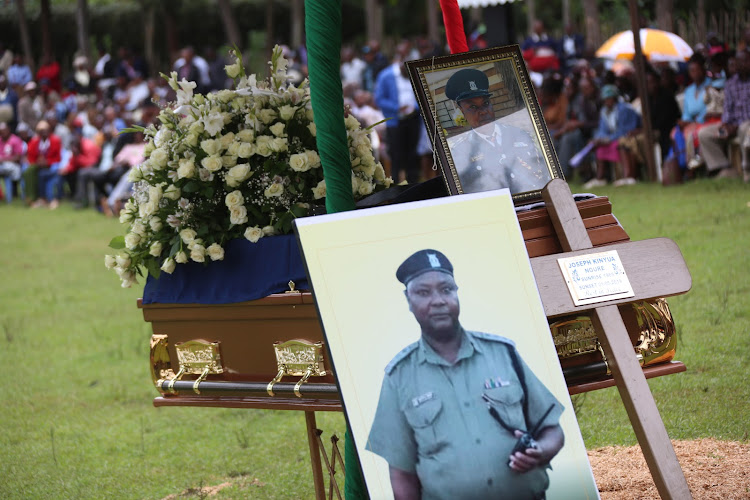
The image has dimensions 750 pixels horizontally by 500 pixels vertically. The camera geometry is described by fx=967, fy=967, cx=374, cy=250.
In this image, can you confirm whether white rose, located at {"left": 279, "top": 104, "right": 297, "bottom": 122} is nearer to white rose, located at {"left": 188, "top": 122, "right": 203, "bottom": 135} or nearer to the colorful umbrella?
white rose, located at {"left": 188, "top": 122, "right": 203, "bottom": 135}

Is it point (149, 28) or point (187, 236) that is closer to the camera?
point (187, 236)

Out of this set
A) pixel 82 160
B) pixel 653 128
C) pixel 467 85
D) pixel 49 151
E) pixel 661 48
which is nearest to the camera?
pixel 467 85

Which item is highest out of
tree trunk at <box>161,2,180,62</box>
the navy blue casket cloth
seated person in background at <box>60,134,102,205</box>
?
tree trunk at <box>161,2,180,62</box>

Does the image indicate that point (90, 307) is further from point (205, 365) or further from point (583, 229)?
point (583, 229)

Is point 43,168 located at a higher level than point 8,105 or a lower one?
lower

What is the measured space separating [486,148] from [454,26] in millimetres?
580

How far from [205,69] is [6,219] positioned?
16.5 ft

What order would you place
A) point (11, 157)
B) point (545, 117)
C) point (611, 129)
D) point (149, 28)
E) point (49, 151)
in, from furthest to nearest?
point (149, 28) → point (11, 157) → point (49, 151) → point (545, 117) → point (611, 129)

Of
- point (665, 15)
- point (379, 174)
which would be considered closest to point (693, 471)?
point (379, 174)

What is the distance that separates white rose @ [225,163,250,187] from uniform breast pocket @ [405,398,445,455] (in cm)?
114

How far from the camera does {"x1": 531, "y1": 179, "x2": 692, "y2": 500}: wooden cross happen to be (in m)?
2.12

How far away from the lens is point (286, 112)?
9.62ft

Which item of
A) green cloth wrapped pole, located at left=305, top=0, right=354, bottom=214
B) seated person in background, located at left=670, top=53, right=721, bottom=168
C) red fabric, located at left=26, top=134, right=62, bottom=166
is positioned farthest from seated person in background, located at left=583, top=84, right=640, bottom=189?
red fabric, located at left=26, top=134, right=62, bottom=166

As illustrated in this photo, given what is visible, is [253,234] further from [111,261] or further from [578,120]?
[578,120]
